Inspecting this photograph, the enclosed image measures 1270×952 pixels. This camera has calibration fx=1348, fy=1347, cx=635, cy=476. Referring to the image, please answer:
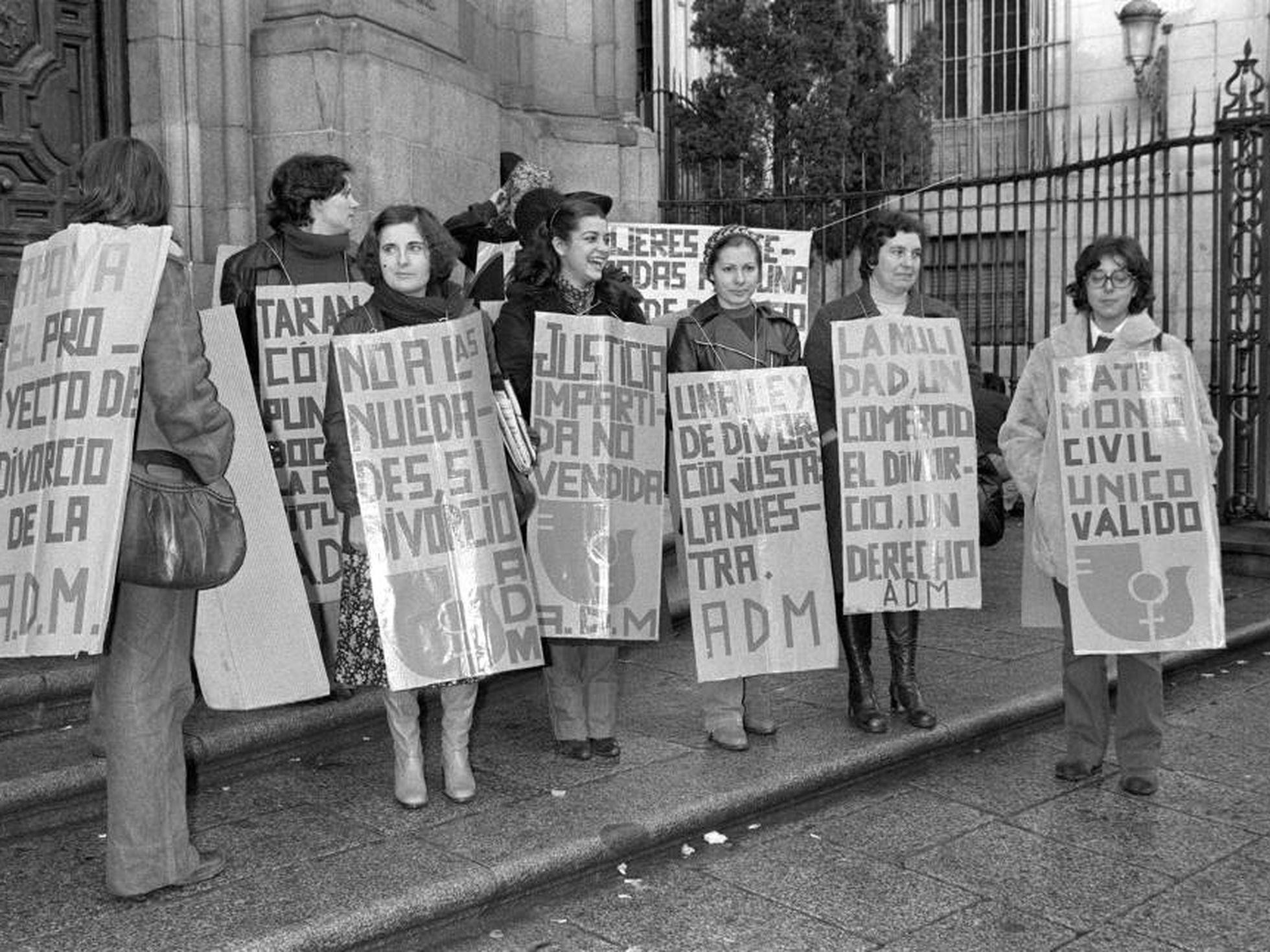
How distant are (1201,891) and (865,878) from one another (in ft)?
3.31

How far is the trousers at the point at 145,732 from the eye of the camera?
11.9ft

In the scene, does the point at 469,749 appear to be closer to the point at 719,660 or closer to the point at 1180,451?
the point at 719,660

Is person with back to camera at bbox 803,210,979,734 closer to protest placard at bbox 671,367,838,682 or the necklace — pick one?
protest placard at bbox 671,367,838,682

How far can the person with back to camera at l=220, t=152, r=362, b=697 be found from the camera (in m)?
5.21

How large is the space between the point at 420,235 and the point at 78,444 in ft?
4.45

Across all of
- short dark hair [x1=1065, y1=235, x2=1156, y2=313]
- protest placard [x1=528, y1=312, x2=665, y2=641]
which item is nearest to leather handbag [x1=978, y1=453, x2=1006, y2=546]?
short dark hair [x1=1065, y1=235, x2=1156, y2=313]

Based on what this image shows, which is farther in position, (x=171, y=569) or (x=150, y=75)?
(x=150, y=75)

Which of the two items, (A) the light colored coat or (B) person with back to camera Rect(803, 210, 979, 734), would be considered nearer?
(A) the light colored coat

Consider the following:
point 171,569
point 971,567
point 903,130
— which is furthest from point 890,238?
point 903,130

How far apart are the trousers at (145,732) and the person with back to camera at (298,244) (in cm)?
161

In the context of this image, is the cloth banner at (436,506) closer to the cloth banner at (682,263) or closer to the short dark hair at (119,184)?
A: the short dark hair at (119,184)

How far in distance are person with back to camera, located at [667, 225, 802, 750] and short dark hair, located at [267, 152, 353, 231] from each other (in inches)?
57.1

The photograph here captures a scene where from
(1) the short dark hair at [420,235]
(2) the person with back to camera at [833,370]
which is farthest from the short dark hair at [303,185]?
(2) the person with back to camera at [833,370]

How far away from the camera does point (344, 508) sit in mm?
4379
